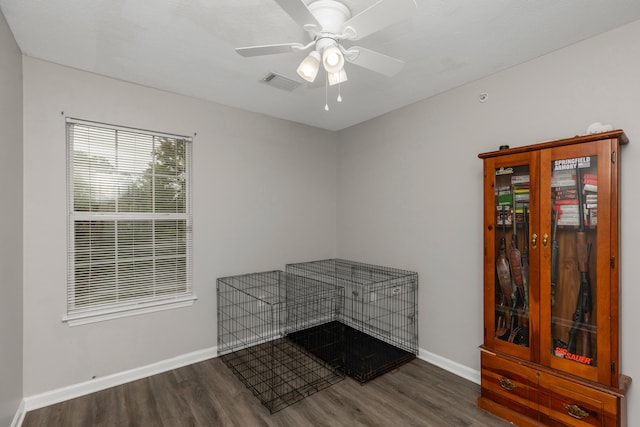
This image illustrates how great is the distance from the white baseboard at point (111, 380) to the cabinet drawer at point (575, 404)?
289 centimetres

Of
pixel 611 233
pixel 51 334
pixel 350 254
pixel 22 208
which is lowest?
pixel 51 334

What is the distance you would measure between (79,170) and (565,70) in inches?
153

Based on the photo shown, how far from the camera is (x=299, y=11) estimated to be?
1.42 m

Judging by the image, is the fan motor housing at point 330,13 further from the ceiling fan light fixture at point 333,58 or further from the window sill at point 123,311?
the window sill at point 123,311

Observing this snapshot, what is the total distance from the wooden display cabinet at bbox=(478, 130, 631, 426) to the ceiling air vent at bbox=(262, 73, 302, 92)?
1.76 metres

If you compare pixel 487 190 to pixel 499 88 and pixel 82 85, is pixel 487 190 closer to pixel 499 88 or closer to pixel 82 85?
pixel 499 88

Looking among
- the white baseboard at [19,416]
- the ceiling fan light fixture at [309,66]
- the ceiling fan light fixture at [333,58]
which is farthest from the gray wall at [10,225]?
the ceiling fan light fixture at [333,58]

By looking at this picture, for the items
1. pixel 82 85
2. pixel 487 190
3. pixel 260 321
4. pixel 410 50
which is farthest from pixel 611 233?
pixel 82 85

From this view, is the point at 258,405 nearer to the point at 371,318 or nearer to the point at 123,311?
the point at 123,311

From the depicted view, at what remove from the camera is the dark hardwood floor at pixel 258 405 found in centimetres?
230

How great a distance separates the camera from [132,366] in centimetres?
286

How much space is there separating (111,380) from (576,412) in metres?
3.47

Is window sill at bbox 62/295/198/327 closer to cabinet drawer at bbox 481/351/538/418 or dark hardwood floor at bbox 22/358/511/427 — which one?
dark hardwood floor at bbox 22/358/511/427

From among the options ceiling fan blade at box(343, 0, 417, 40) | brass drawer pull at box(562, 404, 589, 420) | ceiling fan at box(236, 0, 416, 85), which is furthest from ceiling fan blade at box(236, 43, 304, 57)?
brass drawer pull at box(562, 404, 589, 420)
